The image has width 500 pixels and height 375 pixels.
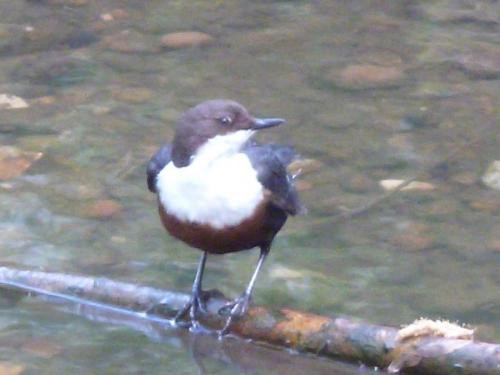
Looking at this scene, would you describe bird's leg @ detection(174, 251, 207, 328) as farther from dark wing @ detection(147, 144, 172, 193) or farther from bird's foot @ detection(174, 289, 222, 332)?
dark wing @ detection(147, 144, 172, 193)

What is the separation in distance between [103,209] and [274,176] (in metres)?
1.67

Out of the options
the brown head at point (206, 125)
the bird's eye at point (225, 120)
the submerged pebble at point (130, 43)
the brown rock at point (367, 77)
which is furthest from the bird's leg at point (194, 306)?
the submerged pebble at point (130, 43)

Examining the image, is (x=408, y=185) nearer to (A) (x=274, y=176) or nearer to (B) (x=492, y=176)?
(B) (x=492, y=176)

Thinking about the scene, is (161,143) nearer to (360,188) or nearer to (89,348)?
(360,188)

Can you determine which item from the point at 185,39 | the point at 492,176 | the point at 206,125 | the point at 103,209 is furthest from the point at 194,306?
the point at 185,39

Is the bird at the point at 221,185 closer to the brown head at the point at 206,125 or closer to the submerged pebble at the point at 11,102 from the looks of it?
the brown head at the point at 206,125

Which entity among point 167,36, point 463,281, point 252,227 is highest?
point 252,227

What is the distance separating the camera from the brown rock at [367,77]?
743cm

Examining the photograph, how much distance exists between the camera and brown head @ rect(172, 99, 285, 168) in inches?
167

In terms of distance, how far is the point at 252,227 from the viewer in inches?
169

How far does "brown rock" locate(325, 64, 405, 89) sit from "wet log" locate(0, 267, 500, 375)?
3.12 meters

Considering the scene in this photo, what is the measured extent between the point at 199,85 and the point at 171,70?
1.16 feet

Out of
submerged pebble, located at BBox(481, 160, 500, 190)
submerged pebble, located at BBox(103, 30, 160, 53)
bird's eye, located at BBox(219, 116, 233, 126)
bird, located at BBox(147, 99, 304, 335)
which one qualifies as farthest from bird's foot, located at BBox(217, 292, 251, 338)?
submerged pebble, located at BBox(103, 30, 160, 53)

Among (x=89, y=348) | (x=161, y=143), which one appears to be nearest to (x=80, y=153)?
(x=161, y=143)
